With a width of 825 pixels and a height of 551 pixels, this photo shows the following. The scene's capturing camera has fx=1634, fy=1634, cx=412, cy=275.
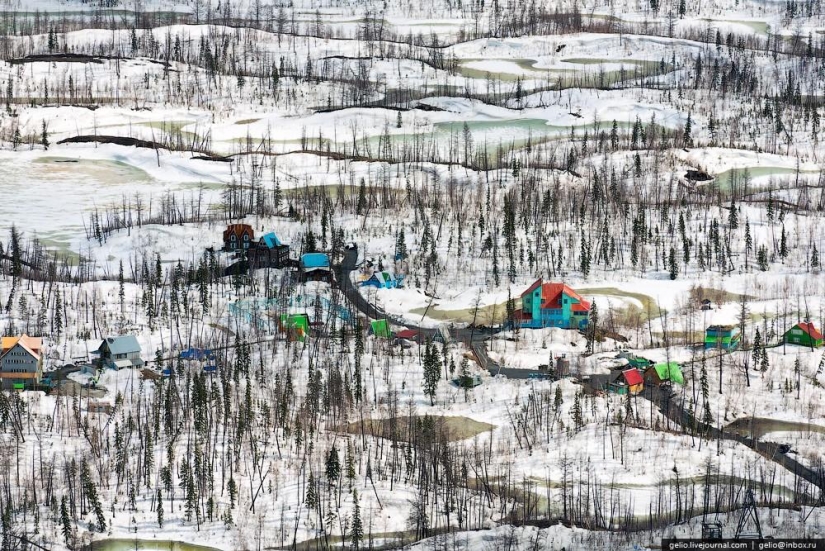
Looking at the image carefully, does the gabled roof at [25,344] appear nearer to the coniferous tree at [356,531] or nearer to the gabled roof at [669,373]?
the coniferous tree at [356,531]

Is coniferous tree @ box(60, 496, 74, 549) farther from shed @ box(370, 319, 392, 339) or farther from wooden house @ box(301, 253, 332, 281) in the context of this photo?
wooden house @ box(301, 253, 332, 281)

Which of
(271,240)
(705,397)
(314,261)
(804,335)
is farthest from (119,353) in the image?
(804,335)

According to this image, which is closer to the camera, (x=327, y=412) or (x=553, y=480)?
(x=553, y=480)

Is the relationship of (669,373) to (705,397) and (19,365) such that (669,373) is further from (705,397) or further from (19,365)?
(19,365)

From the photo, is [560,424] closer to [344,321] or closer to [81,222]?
[344,321]

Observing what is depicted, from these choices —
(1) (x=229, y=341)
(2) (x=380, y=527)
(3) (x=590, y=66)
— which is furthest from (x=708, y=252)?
(3) (x=590, y=66)

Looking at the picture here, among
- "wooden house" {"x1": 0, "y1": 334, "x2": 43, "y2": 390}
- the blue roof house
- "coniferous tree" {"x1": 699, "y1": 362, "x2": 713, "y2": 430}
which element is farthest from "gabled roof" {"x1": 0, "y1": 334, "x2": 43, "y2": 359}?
"coniferous tree" {"x1": 699, "y1": 362, "x2": 713, "y2": 430}

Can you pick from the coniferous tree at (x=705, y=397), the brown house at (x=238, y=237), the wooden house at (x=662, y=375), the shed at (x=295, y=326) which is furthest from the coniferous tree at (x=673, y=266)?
the brown house at (x=238, y=237)
